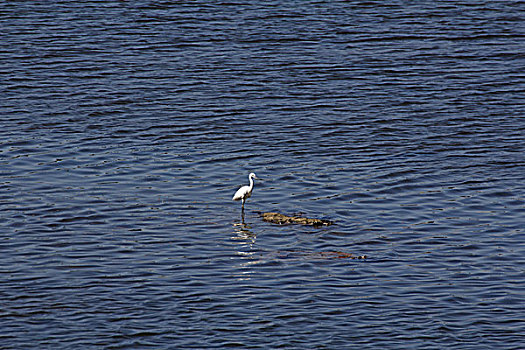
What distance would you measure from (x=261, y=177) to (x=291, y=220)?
2.66m

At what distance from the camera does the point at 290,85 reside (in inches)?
1072

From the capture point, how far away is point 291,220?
57.0 feet

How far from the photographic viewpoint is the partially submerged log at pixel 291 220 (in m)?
17.2

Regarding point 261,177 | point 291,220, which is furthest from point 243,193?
point 261,177

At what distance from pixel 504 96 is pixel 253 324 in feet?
51.1

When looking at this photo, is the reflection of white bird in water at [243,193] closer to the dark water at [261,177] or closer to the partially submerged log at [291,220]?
the dark water at [261,177]

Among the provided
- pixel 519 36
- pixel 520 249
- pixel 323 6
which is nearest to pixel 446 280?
pixel 520 249

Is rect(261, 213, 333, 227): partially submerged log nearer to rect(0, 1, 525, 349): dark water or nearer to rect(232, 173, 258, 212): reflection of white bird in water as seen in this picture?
rect(0, 1, 525, 349): dark water

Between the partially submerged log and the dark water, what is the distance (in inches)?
10.1

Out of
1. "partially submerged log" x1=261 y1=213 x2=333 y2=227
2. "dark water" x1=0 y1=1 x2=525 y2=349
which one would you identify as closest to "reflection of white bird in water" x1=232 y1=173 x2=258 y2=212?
"dark water" x1=0 y1=1 x2=525 y2=349

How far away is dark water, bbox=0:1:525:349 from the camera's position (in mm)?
13398

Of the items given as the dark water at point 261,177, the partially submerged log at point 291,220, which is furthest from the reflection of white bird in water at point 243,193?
the partially submerged log at point 291,220

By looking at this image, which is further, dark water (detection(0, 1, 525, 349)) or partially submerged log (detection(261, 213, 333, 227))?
partially submerged log (detection(261, 213, 333, 227))

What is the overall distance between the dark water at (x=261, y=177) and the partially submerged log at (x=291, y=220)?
26cm
